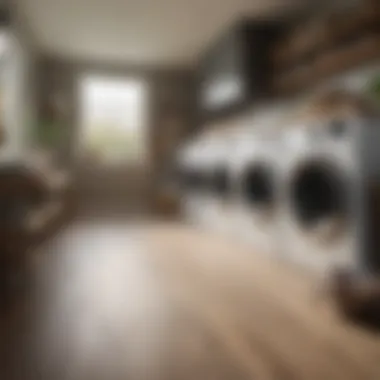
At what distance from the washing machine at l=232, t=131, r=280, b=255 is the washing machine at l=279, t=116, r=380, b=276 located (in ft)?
0.28

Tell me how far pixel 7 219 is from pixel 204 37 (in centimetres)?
181

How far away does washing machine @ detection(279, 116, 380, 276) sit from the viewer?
3.35 ft


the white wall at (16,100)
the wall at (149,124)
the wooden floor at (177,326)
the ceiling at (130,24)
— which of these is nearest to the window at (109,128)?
the wall at (149,124)

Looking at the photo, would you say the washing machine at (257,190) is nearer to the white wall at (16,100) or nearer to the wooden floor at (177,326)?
the wooden floor at (177,326)

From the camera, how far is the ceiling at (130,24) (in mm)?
1950

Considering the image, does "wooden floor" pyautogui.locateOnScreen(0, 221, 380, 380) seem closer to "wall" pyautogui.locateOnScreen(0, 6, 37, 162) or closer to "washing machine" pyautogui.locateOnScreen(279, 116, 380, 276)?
"washing machine" pyautogui.locateOnScreen(279, 116, 380, 276)

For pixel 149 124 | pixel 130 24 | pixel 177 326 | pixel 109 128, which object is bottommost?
pixel 177 326

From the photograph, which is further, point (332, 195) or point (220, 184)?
point (220, 184)

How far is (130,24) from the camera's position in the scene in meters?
2.25

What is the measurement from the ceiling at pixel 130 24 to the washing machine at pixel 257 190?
0.77m

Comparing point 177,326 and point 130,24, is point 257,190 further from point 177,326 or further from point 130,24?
point 130,24

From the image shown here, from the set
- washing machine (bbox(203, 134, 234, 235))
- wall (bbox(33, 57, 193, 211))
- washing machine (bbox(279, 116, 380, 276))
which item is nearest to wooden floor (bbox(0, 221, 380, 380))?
washing machine (bbox(279, 116, 380, 276))

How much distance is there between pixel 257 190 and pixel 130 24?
3.88ft

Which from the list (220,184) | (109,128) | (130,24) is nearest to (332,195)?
(109,128)
